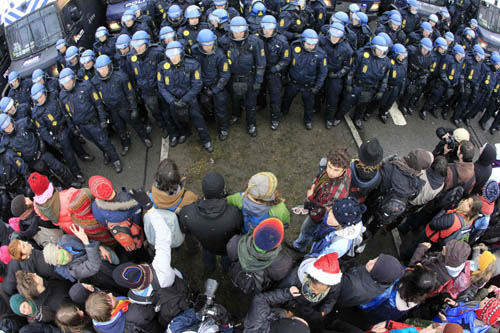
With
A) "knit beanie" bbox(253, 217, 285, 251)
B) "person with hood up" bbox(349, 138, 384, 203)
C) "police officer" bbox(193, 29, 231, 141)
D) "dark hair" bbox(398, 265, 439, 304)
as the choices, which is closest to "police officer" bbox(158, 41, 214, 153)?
"police officer" bbox(193, 29, 231, 141)

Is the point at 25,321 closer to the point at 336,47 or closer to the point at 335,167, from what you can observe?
the point at 335,167

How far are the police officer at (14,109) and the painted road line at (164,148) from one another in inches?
89.1

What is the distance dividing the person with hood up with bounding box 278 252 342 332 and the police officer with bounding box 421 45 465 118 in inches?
214

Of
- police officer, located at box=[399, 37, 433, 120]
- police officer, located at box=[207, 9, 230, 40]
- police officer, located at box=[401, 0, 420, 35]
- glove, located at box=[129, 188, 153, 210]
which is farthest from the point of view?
police officer, located at box=[401, 0, 420, 35]

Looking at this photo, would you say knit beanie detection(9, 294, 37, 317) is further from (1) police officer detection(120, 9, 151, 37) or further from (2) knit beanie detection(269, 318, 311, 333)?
(1) police officer detection(120, 9, 151, 37)

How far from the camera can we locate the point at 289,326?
2.58m

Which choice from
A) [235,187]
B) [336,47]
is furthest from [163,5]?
[235,187]

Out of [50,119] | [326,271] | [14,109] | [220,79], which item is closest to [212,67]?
[220,79]

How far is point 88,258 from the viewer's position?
3.56 metres

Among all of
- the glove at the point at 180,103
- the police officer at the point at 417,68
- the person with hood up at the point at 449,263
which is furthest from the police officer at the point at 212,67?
the person with hood up at the point at 449,263

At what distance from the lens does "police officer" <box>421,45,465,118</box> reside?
21.2 feet

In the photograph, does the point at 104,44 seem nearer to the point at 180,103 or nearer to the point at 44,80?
the point at 44,80

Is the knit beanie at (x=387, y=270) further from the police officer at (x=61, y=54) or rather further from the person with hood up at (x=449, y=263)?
the police officer at (x=61, y=54)

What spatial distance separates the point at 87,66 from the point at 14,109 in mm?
1318
